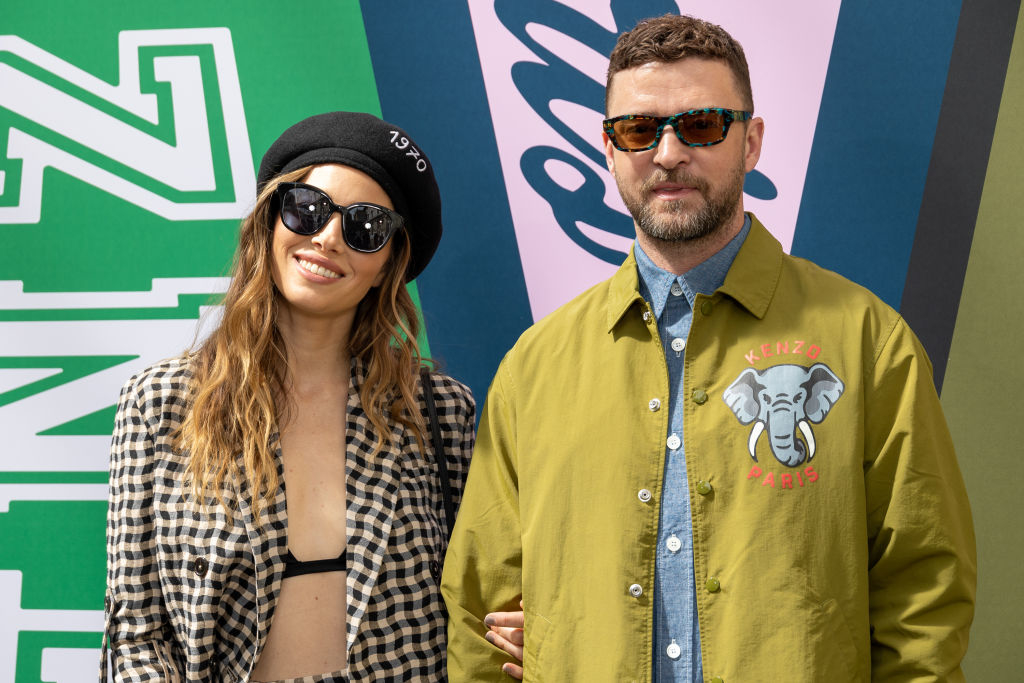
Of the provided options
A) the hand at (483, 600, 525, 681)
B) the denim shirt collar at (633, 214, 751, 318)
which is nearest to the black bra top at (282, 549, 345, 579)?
the hand at (483, 600, 525, 681)

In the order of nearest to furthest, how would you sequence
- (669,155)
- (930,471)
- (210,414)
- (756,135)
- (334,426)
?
1. (930,471)
2. (669,155)
3. (756,135)
4. (210,414)
5. (334,426)

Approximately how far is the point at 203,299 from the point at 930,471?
7.90 feet

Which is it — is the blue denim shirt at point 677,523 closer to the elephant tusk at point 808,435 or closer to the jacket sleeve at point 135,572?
the elephant tusk at point 808,435

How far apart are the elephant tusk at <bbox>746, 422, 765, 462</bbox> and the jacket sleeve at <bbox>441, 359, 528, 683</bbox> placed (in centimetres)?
61

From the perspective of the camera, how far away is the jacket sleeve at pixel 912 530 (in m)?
1.75

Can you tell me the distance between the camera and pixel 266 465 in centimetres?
222

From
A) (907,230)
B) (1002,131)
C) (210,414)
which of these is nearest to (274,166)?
(210,414)

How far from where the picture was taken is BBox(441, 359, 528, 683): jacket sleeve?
2.14m

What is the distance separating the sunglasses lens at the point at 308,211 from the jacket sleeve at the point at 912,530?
1363 mm

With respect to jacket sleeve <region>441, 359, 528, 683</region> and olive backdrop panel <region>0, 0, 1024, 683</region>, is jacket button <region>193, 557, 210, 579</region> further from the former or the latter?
olive backdrop panel <region>0, 0, 1024, 683</region>

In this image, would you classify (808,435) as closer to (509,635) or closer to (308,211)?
(509,635)

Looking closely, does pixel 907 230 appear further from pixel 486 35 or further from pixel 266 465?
pixel 266 465

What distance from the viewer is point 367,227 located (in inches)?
91.7

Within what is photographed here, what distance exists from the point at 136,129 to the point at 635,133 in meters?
2.03
